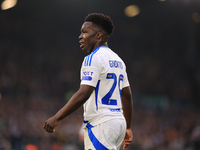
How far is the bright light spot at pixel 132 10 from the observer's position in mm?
11453

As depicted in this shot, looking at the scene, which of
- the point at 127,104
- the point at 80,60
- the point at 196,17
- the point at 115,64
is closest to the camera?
the point at 115,64

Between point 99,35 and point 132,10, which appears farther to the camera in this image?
point 132,10

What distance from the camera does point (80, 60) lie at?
1390 centimetres

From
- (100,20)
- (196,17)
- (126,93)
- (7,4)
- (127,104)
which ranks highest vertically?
(7,4)

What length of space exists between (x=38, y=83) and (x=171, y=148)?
20.1 ft

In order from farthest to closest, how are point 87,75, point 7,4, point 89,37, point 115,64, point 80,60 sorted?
point 80,60 → point 7,4 → point 89,37 → point 115,64 → point 87,75

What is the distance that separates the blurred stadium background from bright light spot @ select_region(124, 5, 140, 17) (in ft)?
0.14

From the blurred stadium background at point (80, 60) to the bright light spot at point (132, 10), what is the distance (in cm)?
4

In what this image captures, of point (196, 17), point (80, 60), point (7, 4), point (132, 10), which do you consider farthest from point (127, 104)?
point (80, 60)

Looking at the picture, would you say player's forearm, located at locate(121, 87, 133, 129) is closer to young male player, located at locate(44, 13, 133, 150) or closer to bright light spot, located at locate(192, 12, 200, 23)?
young male player, located at locate(44, 13, 133, 150)

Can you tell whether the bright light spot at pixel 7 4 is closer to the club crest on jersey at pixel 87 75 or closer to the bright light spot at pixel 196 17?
the bright light spot at pixel 196 17

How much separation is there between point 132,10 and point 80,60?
3.66m

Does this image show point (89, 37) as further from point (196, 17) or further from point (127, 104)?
point (196, 17)

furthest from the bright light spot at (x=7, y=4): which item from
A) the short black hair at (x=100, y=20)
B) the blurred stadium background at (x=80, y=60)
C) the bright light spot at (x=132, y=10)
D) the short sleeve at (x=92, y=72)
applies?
the short sleeve at (x=92, y=72)
